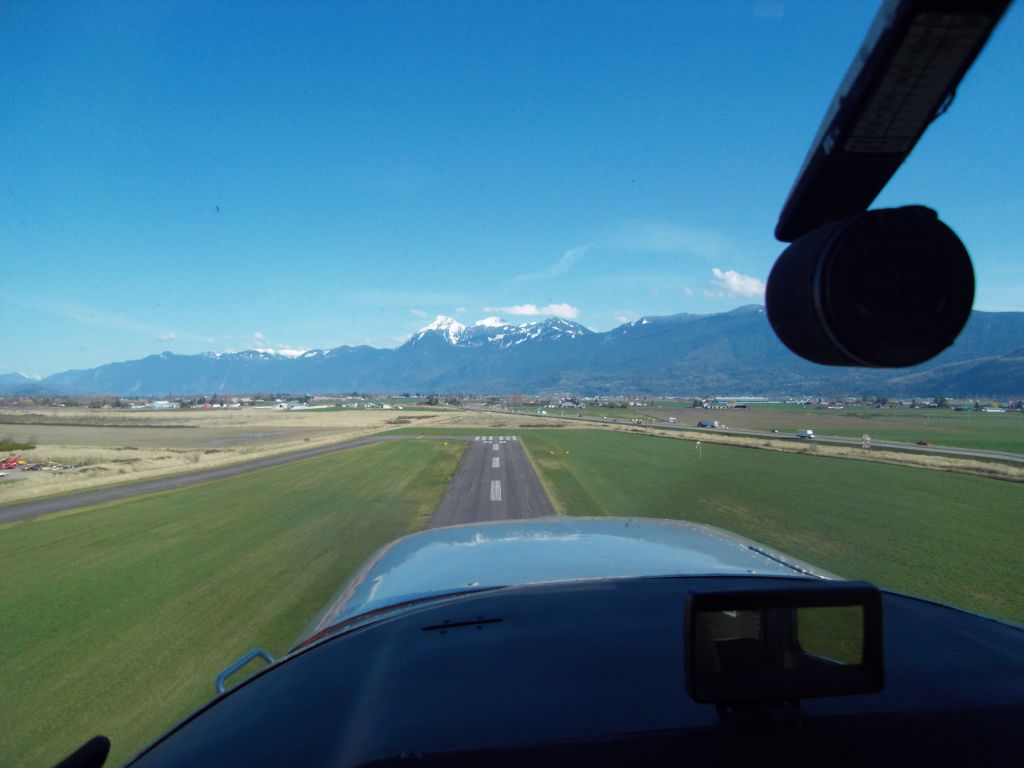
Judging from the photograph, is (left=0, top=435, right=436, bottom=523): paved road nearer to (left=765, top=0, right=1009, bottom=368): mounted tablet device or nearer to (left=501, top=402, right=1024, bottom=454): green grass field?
(left=765, top=0, right=1009, bottom=368): mounted tablet device

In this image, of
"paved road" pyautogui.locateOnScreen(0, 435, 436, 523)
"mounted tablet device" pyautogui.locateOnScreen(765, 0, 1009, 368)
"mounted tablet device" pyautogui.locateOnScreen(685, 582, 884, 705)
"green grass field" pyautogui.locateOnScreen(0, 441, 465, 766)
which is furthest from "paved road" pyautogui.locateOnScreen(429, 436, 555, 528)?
"mounted tablet device" pyautogui.locateOnScreen(765, 0, 1009, 368)

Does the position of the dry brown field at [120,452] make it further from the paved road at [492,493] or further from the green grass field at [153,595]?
the paved road at [492,493]

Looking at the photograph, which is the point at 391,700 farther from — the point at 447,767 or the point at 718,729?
the point at 718,729

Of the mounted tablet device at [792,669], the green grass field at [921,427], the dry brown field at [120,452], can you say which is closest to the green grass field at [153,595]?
the mounted tablet device at [792,669]

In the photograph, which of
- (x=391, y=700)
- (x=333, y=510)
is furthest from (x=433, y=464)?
(x=391, y=700)

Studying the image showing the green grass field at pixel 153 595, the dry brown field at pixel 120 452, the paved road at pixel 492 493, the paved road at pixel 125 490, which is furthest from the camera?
the dry brown field at pixel 120 452

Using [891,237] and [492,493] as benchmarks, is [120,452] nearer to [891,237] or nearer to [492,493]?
[492,493]
